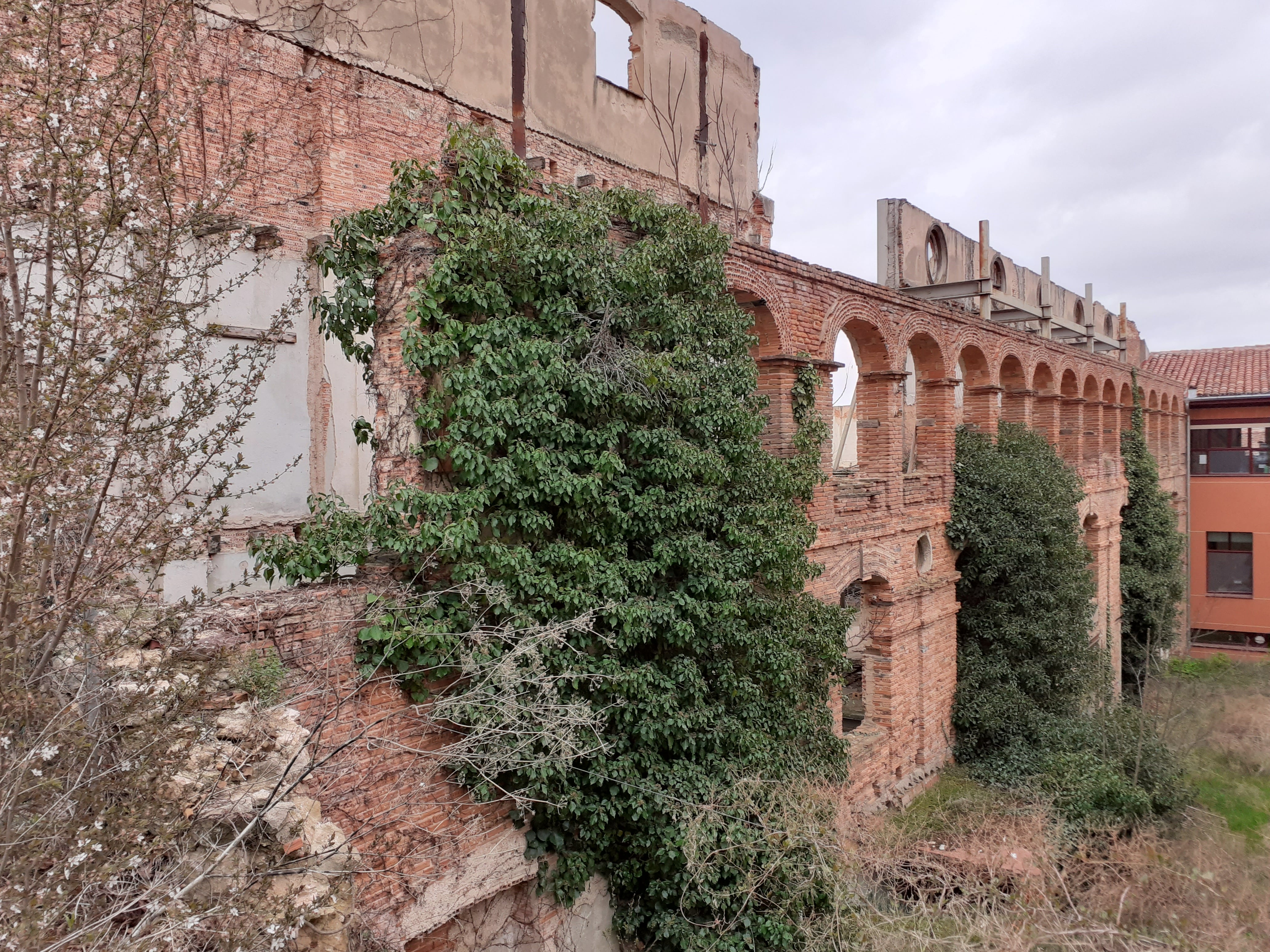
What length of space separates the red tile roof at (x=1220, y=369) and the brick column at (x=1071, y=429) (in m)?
11.2

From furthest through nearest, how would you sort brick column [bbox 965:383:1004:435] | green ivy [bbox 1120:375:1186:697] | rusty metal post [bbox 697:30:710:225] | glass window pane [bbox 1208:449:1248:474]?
glass window pane [bbox 1208:449:1248:474], green ivy [bbox 1120:375:1186:697], rusty metal post [bbox 697:30:710:225], brick column [bbox 965:383:1004:435]

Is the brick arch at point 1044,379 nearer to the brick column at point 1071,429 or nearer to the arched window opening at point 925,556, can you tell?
the brick column at point 1071,429

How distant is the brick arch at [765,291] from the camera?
829cm

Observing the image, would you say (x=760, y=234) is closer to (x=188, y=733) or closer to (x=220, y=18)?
(x=220, y=18)

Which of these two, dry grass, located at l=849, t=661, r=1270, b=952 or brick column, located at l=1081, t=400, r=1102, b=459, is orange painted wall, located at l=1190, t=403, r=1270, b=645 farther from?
dry grass, located at l=849, t=661, r=1270, b=952

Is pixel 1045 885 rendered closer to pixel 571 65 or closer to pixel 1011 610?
pixel 1011 610

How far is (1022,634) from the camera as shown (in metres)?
12.1

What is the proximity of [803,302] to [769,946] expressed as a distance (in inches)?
249

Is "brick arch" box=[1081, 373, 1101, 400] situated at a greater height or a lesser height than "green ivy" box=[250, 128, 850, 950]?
greater

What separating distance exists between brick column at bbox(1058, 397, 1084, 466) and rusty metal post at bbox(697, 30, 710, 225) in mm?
8432

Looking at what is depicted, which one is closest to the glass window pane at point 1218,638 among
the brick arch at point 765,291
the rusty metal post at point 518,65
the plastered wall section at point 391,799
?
the brick arch at point 765,291

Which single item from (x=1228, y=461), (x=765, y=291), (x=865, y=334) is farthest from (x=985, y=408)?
(x=1228, y=461)

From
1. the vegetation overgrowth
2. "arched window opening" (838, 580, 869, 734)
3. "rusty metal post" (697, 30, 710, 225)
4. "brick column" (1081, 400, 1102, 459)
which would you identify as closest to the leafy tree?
the vegetation overgrowth

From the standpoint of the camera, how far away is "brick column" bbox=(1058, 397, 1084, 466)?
54.7 feet
